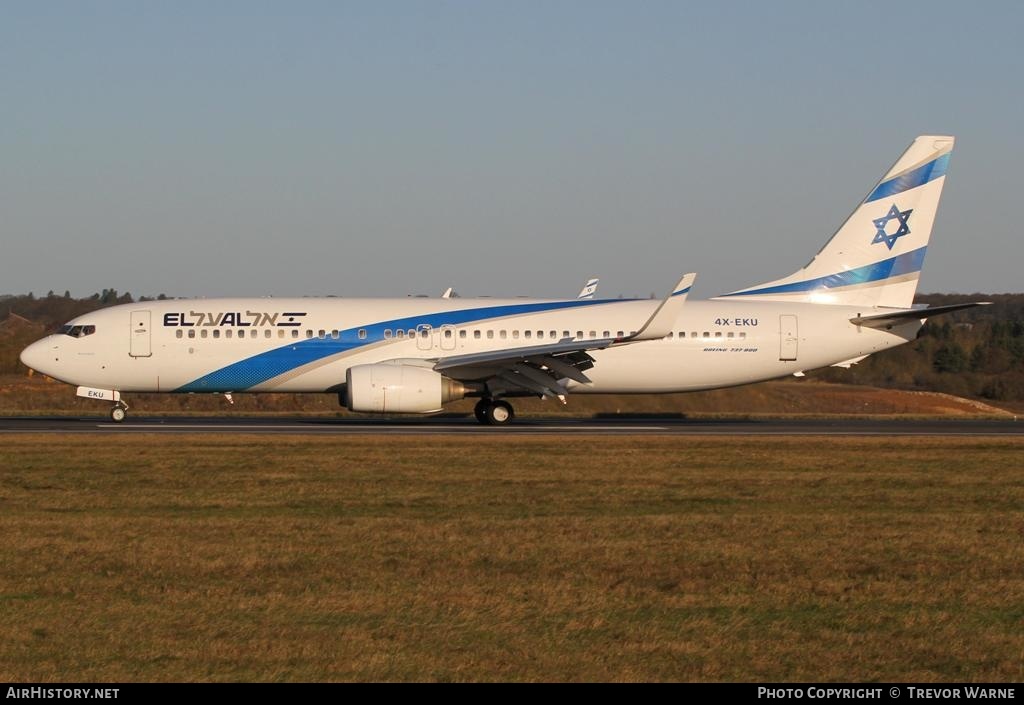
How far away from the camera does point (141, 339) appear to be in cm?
3359

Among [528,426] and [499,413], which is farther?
[499,413]

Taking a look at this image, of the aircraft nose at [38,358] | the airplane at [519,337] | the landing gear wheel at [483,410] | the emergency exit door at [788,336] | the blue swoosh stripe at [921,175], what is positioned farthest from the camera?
the blue swoosh stripe at [921,175]

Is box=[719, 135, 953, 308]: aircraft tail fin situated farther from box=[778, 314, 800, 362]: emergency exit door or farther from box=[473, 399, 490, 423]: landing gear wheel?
box=[473, 399, 490, 423]: landing gear wheel

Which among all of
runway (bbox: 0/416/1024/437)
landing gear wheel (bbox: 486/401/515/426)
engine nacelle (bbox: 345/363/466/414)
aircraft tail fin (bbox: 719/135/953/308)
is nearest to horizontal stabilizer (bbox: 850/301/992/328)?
aircraft tail fin (bbox: 719/135/953/308)

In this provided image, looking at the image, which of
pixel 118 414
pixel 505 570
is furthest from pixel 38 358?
Answer: pixel 505 570

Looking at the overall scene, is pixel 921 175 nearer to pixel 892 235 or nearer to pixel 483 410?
pixel 892 235

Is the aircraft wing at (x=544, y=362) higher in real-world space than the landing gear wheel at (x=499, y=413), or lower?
higher

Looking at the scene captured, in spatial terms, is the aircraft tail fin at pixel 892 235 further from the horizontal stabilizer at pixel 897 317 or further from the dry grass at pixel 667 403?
the dry grass at pixel 667 403

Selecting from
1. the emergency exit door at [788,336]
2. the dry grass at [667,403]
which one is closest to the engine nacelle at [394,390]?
the emergency exit door at [788,336]

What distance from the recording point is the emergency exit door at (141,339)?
110 feet

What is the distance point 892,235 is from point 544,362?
1088 cm

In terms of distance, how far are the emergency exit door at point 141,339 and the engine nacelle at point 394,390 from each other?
5.72m

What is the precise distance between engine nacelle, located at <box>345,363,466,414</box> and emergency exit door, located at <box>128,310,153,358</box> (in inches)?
225
